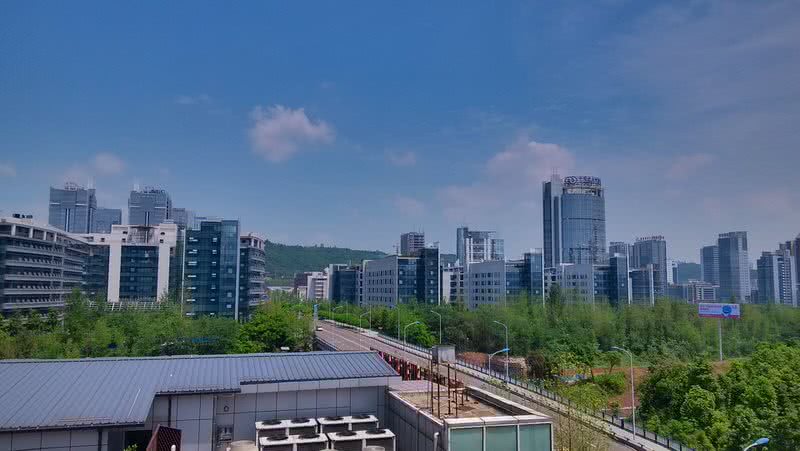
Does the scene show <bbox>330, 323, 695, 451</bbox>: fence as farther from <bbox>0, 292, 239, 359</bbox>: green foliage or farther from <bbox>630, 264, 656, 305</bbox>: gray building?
<bbox>630, 264, 656, 305</bbox>: gray building

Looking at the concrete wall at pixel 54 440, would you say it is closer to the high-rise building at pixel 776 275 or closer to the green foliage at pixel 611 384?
the green foliage at pixel 611 384

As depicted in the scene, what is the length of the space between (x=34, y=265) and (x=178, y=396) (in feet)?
221

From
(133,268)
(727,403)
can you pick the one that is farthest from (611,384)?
(133,268)

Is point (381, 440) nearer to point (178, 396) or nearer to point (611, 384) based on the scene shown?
point (178, 396)

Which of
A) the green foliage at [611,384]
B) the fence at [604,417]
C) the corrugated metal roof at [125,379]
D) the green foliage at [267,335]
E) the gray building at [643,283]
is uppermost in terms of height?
the gray building at [643,283]

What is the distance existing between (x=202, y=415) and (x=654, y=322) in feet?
233

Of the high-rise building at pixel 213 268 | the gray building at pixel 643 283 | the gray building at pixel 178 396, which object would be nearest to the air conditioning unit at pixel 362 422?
the gray building at pixel 178 396

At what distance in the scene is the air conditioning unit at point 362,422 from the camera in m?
22.1

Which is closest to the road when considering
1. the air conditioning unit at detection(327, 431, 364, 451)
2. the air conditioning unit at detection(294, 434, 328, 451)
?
the air conditioning unit at detection(327, 431, 364, 451)

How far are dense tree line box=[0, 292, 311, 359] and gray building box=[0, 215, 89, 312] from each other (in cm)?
333

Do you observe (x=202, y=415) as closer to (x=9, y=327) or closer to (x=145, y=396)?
(x=145, y=396)

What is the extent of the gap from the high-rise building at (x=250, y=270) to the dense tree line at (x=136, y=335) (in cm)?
2045

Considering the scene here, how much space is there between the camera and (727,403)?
115 feet

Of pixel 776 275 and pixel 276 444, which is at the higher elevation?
pixel 776 275
